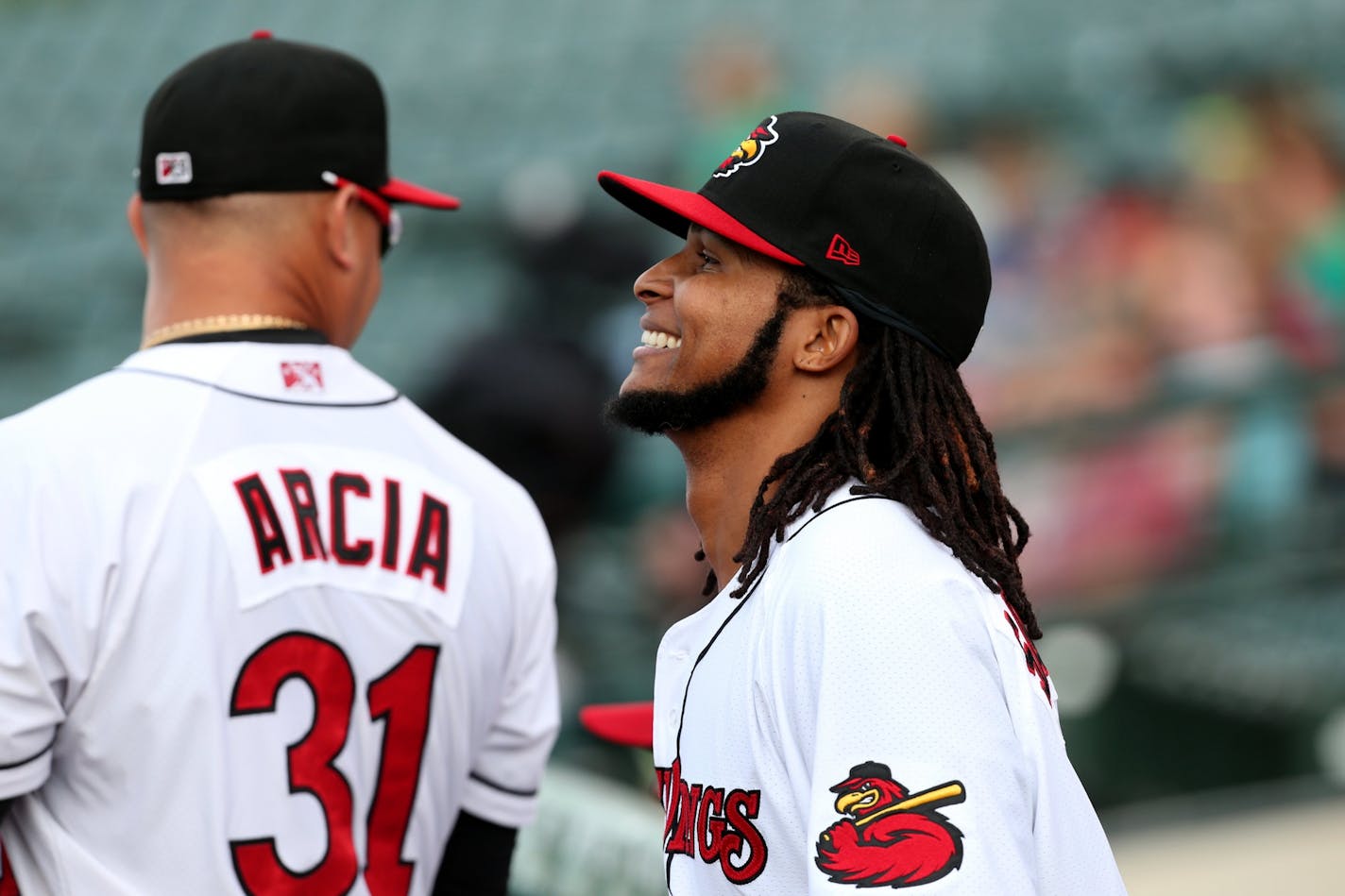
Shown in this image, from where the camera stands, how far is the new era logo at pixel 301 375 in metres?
2.15

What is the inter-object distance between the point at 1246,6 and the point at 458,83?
327 centimetres

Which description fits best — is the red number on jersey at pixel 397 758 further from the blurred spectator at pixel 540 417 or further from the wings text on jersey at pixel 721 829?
the blurred spectator at pixel 540 417

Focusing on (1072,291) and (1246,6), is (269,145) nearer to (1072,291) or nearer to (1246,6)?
(1072,291)

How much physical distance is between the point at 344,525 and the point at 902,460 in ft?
2.86

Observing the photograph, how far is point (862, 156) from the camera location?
164cm

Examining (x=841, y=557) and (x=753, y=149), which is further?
(x=753, y=149)

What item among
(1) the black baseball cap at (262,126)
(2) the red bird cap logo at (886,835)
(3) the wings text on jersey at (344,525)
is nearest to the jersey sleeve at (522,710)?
(3) the wings text on jersey at (344,525)

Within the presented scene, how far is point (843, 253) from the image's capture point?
160 cm

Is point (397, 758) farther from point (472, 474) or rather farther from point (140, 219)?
point (140, 219)

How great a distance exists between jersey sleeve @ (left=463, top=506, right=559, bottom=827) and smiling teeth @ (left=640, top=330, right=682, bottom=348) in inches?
25.2

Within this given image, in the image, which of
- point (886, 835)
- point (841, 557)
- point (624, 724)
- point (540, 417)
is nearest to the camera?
point (886, 835)

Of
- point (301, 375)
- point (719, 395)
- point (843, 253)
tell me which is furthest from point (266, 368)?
point (843, 253)

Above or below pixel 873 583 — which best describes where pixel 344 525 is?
below

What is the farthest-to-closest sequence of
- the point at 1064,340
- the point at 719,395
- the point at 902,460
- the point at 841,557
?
the point at 1064,340
the point at 719,395
the point at 902,460
the point at 841,557
